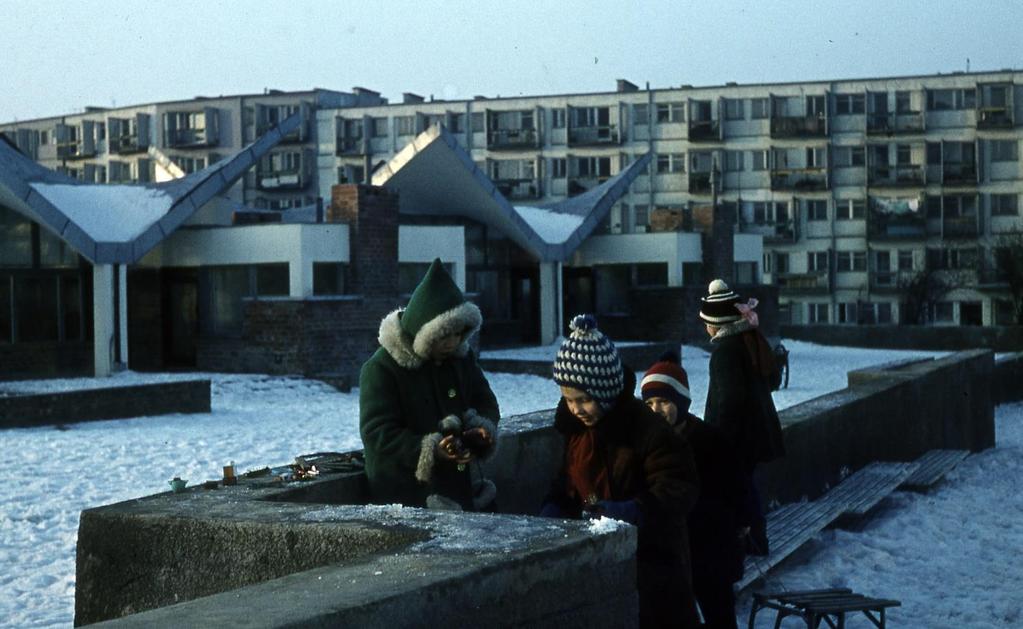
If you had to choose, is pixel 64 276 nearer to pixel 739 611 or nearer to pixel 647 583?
pixel 739 611

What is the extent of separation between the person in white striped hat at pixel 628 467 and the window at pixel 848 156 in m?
64.1

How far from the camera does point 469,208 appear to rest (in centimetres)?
3341

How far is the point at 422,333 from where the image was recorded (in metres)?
5.34

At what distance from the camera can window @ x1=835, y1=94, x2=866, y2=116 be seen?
66.9 metres

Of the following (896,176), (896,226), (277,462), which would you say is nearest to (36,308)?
(277,462)

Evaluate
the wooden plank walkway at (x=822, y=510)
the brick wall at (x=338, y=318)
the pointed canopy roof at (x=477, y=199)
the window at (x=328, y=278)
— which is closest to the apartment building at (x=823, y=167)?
the pointed canopy roof at (x=477, y=199)

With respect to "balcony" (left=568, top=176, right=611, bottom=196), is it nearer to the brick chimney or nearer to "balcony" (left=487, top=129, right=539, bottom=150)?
"balcony" (left=487, top=129, right=539, bottom=150)

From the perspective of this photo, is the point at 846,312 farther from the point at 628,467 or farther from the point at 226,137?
the point at 628,467

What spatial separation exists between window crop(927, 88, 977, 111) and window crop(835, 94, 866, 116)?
115 inches

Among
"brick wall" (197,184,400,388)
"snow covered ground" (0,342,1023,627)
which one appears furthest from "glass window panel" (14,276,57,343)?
"brick wall" (197,184,400,388)

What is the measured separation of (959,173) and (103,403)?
5241cm

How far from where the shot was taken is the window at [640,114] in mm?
70000

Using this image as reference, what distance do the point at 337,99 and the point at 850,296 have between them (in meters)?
28.4

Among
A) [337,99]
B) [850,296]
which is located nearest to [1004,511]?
[850,296]
